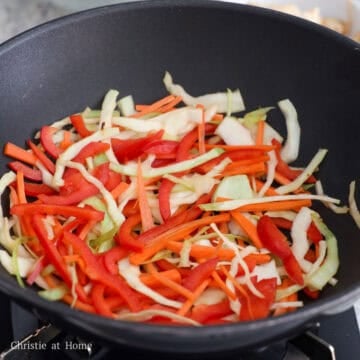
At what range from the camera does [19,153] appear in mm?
1013

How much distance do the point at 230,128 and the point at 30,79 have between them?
34cm

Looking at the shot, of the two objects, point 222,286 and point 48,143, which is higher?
point 48,143

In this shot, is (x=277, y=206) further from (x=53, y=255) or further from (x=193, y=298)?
(x=53, y=255)

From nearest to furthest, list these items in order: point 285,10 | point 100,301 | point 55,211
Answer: point 100,301 → point 55,211 → point 285,10

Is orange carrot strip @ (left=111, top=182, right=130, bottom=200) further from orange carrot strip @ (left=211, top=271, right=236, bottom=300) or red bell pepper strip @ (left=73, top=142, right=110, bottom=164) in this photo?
orange carrot strip @ (left=211, top=271, right=236, bottom=300)

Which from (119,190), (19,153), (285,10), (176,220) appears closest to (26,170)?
(19,153)

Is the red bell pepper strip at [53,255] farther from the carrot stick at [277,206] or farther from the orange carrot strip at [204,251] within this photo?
the carrot stick at [277,206]

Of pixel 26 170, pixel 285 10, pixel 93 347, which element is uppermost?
pixel 285 10

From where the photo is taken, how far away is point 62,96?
1.08m

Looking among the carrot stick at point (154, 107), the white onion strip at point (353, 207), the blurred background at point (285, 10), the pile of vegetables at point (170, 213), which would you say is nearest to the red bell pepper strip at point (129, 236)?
the pile of vegetables at point (170, 213)

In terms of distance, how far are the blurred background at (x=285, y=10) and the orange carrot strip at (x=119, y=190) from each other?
54cm

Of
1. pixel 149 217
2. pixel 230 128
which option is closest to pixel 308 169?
pixel 230 128

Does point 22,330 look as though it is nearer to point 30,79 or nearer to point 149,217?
point 149,217

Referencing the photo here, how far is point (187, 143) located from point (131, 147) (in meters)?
0.09
